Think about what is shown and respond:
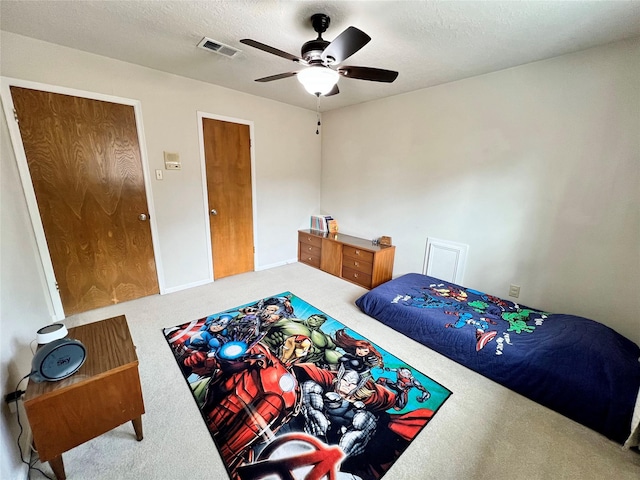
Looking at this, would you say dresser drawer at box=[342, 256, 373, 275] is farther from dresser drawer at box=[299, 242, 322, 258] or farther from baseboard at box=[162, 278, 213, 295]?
baseboard at box=[162, 278, 213, 295]

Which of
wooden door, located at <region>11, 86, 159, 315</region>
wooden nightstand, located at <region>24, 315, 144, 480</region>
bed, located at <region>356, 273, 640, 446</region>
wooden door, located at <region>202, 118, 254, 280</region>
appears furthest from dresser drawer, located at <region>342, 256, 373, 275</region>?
wooden nightstand, located at <region>24, 315, 144, 480</region>

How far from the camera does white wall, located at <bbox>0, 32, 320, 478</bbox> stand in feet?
5.17

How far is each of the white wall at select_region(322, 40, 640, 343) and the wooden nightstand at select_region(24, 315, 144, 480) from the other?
9.85ft

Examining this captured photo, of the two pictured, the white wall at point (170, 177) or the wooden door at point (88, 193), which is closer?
the white wall at point (170, 177)

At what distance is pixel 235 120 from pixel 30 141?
189 centimetres

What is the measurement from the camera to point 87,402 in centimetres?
117

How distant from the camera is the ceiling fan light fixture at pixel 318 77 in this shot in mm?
1609

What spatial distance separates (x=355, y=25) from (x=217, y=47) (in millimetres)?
1159

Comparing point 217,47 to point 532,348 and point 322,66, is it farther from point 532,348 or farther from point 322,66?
point 532,348

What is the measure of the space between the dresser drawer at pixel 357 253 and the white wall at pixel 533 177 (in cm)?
49

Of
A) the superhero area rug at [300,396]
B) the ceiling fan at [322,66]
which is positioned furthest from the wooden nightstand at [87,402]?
the ceiling fan at [322,66]

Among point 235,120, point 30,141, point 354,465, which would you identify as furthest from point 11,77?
point 354,465

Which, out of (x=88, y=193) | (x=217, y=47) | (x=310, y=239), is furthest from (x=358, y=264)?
(x=88, y=193)

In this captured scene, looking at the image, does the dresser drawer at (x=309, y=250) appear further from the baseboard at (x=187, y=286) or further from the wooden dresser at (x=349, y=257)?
the baseboard at (x=187, y=286)
